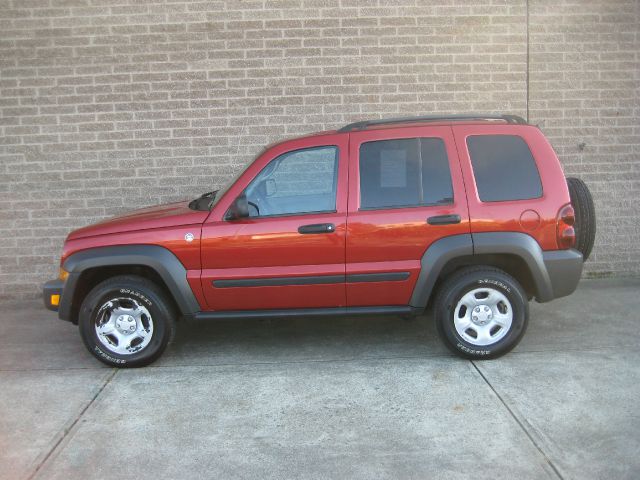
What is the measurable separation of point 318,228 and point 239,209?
0.61 meters

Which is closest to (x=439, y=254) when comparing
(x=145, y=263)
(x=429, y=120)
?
(x=429, y=120)

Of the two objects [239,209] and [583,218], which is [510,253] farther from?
[239,209]

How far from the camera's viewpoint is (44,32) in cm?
732

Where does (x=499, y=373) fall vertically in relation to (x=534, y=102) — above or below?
below

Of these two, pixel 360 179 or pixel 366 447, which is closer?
pixel 366 447

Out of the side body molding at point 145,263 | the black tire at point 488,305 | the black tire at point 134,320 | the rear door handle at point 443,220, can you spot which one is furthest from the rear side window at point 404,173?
the black tire at point 134,320

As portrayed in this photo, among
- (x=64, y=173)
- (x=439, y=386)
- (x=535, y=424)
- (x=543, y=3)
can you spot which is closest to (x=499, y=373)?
(x=439, y=386)

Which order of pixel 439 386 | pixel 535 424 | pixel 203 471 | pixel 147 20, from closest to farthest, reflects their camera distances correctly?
pixel 203 471
pixel 535 424
pixel 439 386
pixel 147 20

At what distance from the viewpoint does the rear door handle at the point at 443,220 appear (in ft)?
16.3

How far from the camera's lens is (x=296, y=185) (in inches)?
201

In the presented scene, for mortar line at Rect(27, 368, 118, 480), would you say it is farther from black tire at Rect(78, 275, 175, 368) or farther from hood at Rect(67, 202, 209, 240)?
hood at Rect(67, 202, 209, 240)

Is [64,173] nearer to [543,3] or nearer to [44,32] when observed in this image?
[44,32]

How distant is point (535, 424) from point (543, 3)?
5.15m

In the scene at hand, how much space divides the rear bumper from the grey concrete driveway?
59cm
